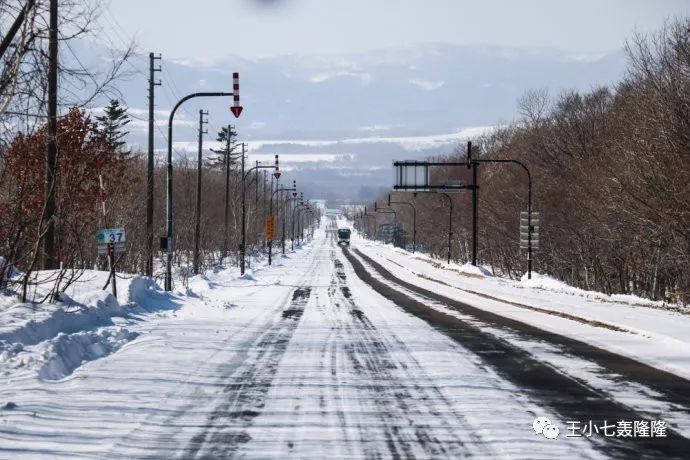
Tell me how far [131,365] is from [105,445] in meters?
4.26

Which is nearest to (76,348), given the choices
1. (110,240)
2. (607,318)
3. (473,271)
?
(110,240)

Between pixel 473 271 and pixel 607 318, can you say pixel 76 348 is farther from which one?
pixel 473 271

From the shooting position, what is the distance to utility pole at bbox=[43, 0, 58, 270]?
12.1 meters

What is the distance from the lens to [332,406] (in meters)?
8.09

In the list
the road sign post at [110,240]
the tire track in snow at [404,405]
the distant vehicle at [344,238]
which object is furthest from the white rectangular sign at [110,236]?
the distant vehicle at [344,238]

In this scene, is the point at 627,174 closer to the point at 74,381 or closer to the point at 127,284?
the point at 127,284

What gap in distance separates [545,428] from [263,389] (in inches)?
143

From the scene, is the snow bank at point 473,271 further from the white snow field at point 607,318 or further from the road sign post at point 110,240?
the road sign post at point 110,240

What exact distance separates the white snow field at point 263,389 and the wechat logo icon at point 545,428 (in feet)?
0.28

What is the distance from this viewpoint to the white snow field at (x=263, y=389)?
6.49 metres

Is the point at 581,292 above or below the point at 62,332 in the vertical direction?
below

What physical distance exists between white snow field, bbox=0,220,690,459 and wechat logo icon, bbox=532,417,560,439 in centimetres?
8

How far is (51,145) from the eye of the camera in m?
15.2

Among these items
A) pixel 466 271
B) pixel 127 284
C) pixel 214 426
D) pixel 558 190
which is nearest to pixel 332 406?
pixel 214 426
